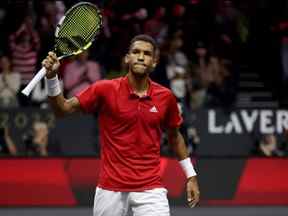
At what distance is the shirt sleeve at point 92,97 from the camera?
18.8 feet

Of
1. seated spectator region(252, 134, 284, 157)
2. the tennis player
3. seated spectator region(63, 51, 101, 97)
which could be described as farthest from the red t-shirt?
seated spectator region(252, 134, 284, 157)

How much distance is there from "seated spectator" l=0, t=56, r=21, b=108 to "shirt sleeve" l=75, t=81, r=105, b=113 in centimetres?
572

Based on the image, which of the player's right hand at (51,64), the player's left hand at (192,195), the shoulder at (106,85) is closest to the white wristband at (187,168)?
the player's left hand at (192,195)

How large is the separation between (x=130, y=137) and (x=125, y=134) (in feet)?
0.12

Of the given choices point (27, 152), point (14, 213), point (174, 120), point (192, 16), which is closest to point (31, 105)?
point (27, 152)

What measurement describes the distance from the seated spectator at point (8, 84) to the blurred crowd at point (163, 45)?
0.04ft

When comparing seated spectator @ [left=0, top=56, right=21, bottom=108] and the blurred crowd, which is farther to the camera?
the blurred crowd

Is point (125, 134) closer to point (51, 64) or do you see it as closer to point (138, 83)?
point (138, 83)

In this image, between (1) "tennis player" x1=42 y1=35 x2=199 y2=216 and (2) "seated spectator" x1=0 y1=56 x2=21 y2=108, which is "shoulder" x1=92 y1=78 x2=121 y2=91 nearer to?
(1) "tennis player" x1=42 y1=35 x2=199 y2=216

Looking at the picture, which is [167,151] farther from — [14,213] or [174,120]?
[174,120]

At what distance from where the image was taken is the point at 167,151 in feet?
37.0

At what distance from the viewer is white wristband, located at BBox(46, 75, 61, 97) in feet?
17.6

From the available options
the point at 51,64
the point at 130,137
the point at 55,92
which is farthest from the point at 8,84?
the point at 51,64

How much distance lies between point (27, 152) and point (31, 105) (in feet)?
2.14
